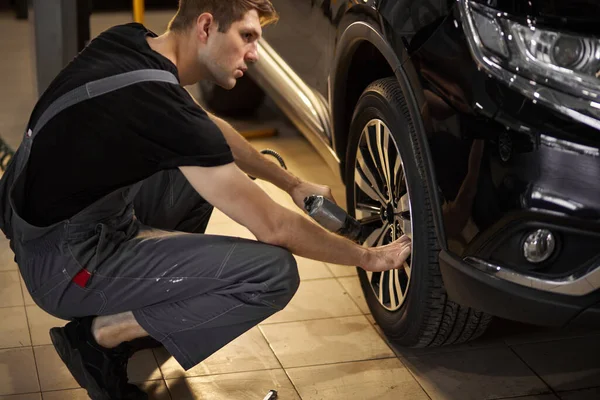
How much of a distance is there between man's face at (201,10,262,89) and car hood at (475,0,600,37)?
66 cm

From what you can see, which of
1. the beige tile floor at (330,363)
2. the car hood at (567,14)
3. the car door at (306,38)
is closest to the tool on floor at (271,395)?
the beige tile floor at (330,363)

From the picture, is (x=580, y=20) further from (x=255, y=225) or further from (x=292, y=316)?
(x=292, y=316)

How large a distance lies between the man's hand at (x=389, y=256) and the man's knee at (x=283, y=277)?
19 cm

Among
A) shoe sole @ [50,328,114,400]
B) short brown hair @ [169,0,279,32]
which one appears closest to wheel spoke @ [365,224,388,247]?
short brown hair @ [169,0,279,32]

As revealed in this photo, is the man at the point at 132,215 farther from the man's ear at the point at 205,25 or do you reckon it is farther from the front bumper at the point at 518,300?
the front bumper at the point at 518,300

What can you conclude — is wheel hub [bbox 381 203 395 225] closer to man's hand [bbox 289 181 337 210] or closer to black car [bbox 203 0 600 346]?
black car [bbox 203 0 600 346]

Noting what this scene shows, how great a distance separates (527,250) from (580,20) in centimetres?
53

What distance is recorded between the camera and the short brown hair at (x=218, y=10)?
7.61ft

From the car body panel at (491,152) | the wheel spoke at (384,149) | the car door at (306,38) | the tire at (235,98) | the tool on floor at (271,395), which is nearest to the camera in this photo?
the car body panel at (491,152)

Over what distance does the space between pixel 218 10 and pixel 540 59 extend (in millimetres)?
764

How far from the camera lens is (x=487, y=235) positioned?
224 centimetres

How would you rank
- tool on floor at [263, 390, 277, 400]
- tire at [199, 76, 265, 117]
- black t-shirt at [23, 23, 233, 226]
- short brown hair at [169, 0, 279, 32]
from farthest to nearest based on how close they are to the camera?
1. tire at [199, 76, 265, 117]
2. tool on floor at [263, 390, 277, 400]
3. short brown hair at [169, 0, 279, 32]
4. black t-shirt at [23, 23, 233, 226]

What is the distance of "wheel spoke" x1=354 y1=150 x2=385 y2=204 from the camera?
2.86 m

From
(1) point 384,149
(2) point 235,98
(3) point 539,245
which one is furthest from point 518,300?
(2) point 235,98
